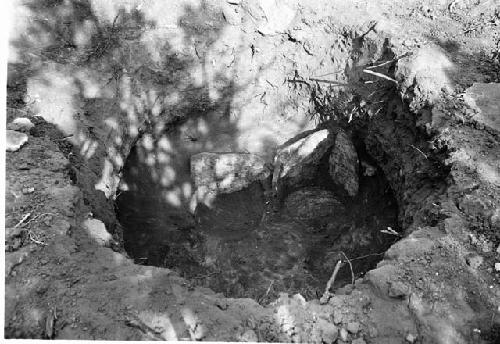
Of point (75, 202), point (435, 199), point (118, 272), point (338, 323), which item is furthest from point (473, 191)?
point (75, 202)

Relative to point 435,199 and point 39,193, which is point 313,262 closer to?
point 435,199

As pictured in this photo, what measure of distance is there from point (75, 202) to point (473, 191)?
4.41 metres

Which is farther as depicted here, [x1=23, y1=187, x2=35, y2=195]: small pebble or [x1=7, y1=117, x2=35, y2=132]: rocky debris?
[x1=7, y1=117, x2=35, y2=132]: rocky debris

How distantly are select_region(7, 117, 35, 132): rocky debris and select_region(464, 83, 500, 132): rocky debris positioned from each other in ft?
18.5

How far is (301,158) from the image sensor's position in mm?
6102

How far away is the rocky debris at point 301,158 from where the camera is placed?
19.8ft

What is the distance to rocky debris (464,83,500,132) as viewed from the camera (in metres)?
4.32

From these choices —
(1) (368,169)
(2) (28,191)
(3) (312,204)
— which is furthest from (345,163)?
(2) (28,191)

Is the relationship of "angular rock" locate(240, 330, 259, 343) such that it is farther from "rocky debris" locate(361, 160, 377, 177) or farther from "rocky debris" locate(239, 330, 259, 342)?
"rocky debris" locate(361, 160, 377, 177)

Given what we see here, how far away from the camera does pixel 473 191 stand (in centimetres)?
383

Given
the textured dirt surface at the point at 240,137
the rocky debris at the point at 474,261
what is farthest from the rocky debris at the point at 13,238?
the rocky debris at the point at 474,261

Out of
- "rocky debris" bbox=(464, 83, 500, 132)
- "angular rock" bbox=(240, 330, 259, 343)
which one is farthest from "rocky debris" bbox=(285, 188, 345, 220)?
"angular rock" bbox=(240, 330, 259, 343)

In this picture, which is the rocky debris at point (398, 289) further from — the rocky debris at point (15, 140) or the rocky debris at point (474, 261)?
the rocky debris at point (15, 140)

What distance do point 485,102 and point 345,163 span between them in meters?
2.14
